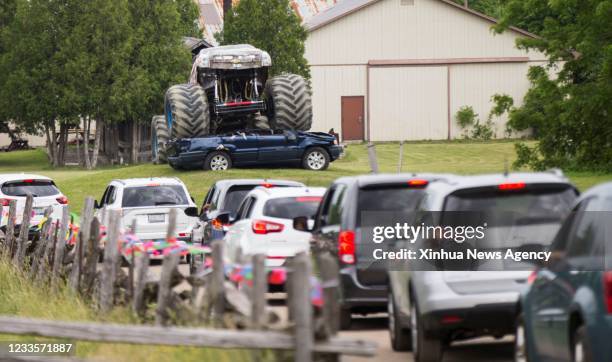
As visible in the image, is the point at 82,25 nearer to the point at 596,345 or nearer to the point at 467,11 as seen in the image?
the point at 467,11

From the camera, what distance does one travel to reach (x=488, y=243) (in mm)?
11234

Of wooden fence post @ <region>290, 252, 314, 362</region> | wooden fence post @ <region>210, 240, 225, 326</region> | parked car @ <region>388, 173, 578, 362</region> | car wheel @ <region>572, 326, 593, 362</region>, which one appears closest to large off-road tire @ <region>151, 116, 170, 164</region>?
parked car @ <region>388, 173, 578, 362</region>

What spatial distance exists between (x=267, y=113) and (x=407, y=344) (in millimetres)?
29793

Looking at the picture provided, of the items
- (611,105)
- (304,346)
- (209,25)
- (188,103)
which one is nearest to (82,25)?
(209,25)

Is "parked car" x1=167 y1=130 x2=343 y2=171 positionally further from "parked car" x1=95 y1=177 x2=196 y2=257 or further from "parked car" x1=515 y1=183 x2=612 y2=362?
"parked car" x1=515 y1=183 x2=612 y2=362

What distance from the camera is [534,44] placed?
39094mm

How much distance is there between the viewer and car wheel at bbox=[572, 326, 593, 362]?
7.78 meters

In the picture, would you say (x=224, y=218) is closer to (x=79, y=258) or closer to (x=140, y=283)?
(x=79, y=258)

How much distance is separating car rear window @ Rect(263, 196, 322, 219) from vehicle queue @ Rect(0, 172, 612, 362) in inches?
0.5

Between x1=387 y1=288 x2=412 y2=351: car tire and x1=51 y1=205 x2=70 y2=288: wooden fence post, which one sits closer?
x1=387 y1=288 x2=412 y2=351: car tire

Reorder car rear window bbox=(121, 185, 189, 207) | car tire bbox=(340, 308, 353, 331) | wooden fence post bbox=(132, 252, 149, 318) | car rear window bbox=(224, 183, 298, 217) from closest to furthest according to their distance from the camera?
wooden fence post bbox=(132, 252, 149, 318), car tire bbox=(340, 308, 353, 331), car rear window bbox=(224, 183, 298, 217), car rear window bbox=(121, 185, 189, 207)

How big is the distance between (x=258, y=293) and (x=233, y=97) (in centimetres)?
3260

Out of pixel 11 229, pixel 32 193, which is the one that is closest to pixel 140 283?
pixel 11 229

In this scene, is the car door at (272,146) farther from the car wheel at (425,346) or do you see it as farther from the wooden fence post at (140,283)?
the car wheel at (425,346)
